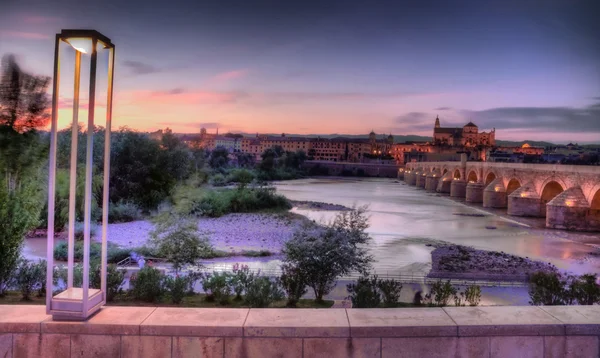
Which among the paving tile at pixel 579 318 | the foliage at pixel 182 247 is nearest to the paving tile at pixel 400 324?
the paving tile at pixel 579 318

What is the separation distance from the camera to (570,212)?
22172 millimetres

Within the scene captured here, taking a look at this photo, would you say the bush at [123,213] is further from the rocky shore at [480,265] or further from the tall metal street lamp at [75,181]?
the tall metal street lamp at [75,181]

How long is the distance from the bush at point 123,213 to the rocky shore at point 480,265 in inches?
473

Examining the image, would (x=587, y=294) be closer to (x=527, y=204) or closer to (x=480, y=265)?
(x=480, y=265)

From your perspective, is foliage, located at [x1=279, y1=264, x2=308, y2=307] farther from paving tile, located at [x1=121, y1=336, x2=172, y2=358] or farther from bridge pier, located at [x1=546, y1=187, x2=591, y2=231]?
bridge pier, located at [x1=546, y1=187, x2=591, y2=231]

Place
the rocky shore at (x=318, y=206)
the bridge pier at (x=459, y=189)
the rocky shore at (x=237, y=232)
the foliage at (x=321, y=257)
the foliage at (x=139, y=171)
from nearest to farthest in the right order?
the foliage at (x=321, y=257), the rocky shore at (x=237, y=232), the foliage at (x=139, y=171), the rocky shore at (x=318, y=206), the bridge pier at (x=459, y=189)

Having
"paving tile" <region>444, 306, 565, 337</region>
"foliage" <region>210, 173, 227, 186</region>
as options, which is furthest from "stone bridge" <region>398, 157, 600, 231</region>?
"paving tile" <region>444, 306, 565, 337</region>

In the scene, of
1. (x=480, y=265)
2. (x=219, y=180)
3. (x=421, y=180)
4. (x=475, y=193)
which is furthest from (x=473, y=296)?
(x=421, y=180)

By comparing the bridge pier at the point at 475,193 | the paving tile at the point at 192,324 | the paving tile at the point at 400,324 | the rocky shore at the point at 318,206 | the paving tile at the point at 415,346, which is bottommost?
the rocky shore at the point at 318,206

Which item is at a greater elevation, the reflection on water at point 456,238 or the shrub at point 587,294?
the shrub at point 587,294

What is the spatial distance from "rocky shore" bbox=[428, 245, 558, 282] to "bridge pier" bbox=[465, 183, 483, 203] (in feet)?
68.7

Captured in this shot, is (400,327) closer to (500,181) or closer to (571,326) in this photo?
(571,326)

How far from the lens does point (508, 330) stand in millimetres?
2707

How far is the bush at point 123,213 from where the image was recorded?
2016 centimetres
